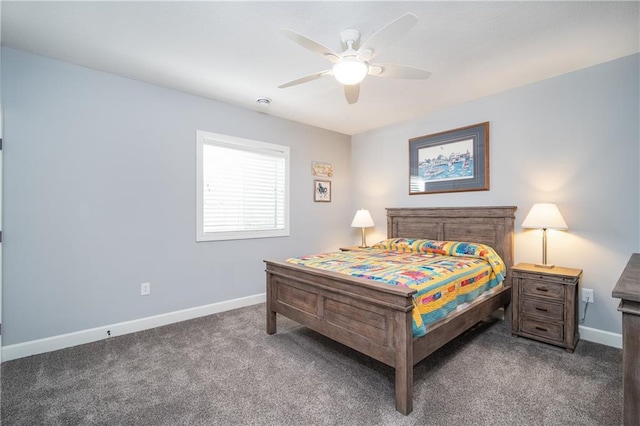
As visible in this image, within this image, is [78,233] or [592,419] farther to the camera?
[78,233]

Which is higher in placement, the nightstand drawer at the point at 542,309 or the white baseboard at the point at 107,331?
the nightstand drawer at the point at 542,309

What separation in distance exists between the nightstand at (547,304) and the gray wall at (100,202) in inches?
117

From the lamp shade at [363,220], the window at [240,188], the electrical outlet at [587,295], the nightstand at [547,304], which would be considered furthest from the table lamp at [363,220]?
the electrical outlet at [587,295]

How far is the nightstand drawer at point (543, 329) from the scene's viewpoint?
2480 mm

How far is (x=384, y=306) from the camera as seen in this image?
72.7 inches

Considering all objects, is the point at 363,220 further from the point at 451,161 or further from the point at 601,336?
the point at 601,336

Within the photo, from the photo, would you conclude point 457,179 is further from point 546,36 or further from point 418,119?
point 546,36

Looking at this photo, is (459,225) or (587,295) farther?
(459,225)

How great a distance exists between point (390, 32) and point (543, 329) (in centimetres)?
274

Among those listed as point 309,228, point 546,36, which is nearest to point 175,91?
point 309,228

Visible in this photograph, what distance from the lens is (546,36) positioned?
7.26 ft

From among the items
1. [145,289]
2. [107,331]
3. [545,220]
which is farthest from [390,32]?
[107,331]

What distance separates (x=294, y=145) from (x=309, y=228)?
126 cm

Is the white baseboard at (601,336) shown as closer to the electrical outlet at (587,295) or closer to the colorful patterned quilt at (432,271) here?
the electrical outlet at (587,295)
